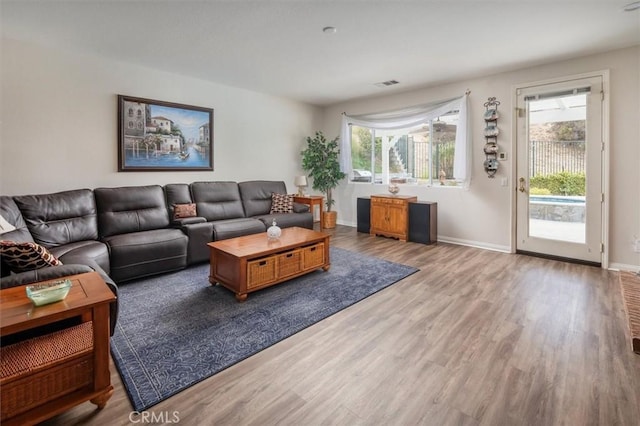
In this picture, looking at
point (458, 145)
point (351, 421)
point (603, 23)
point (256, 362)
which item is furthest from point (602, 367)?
point (458, 145)

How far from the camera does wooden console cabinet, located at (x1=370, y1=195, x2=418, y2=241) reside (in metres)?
5.37

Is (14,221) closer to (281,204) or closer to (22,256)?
(22,256)

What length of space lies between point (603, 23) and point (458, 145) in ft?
7.07

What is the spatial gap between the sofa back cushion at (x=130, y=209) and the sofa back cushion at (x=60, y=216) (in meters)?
0.11

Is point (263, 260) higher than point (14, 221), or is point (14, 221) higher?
point (14, 221)

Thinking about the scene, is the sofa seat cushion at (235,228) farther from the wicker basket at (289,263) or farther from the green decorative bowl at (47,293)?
the green decorative bowl at (47,293)

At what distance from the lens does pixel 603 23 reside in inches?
121

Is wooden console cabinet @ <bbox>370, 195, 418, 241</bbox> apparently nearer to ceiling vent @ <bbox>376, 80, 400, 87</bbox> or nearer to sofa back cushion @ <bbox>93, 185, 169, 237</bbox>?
ceiling vent @ <bbox>376, 80, 400, 87</bbox>

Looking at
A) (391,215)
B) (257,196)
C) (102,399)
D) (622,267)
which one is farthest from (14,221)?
(622,267)

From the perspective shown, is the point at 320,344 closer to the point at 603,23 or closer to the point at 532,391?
the point at 532,391

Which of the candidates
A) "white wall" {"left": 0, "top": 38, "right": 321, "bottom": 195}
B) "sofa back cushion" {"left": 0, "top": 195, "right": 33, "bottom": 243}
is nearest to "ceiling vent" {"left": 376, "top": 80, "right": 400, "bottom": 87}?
"white wall" {"left": 0, "top": 38, "right": 321, "bottom": 195}

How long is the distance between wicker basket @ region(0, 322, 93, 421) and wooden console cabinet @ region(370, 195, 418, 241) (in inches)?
178

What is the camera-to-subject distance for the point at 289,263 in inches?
132

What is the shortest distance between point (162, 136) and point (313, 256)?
2.92 meters
